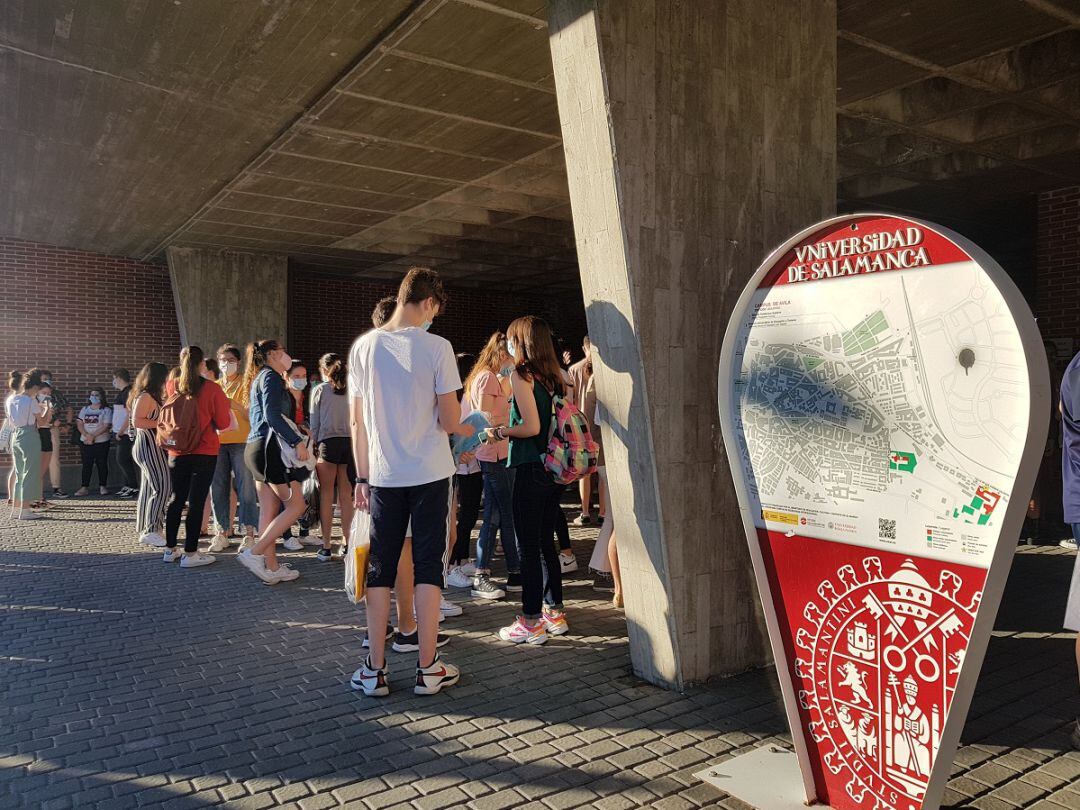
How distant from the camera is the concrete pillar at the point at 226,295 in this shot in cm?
1285

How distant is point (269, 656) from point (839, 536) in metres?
3.28

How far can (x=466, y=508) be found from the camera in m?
6.22

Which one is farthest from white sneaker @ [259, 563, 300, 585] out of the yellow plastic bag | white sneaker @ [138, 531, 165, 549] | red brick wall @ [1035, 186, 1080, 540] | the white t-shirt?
red brick wall @ [1035, 186, 1080, 540]

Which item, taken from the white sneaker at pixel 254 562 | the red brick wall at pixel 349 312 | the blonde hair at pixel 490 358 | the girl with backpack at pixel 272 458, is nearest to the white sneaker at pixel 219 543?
the white sneaker at pixel 254 562

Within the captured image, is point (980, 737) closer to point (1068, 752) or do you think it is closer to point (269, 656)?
point (1068, 752)

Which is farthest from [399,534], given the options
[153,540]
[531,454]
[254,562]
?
[153,540]

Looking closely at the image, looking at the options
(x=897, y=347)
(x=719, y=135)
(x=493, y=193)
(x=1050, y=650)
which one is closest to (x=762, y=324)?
(x=897, y=347)

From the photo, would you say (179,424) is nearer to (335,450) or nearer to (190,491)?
(190,491)

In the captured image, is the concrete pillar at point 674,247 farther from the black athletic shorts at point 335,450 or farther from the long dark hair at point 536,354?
the black athletic shorts at point 335,450

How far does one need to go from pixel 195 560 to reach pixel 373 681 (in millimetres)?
3616

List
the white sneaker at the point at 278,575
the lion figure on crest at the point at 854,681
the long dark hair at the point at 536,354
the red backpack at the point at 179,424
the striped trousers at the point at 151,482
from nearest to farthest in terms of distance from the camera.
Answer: the lion figure on crest at the point at 854,681 → the long dark hair at the point at 536,354 → the white sneaker at the point at 278,575 → the red backpack at the point at 179,424 → the striped trousers at the point at 151,482

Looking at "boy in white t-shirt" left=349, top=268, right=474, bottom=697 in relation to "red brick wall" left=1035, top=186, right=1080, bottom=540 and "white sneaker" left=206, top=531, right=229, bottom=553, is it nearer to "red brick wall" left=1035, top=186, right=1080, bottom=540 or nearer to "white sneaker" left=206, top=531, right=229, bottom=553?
"white sneaker" left=206, top=531, right=229, bottom=553

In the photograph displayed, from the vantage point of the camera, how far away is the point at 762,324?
8.97 ft

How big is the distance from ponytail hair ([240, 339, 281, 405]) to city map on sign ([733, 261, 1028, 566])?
4.29 meters
